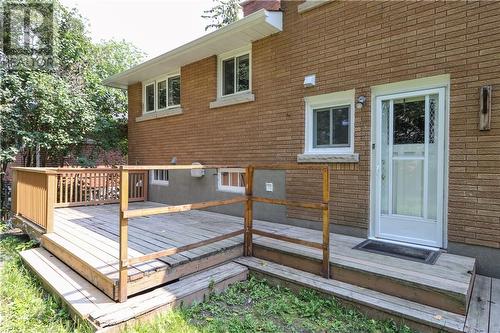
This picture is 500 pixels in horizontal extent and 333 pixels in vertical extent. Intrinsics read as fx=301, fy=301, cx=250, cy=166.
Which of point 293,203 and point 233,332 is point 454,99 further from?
point 233,332

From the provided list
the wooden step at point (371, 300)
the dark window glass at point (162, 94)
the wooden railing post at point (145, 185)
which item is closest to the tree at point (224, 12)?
the dark window glass at point (162, 94)

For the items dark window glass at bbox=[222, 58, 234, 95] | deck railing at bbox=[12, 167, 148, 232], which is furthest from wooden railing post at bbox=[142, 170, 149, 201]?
dark window glass at bbox=[222, 58, 234, 95]

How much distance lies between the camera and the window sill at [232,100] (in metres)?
5.85

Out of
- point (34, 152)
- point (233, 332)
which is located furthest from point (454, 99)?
point (34, 152)

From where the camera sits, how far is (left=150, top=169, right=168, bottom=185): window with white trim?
7938 millimetres

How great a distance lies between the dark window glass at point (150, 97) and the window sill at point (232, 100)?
111 inches

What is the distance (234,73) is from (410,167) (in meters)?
3.95

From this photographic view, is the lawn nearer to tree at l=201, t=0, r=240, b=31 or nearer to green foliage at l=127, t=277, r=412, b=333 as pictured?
green foliage at l=127, t=277, r=412, b=333

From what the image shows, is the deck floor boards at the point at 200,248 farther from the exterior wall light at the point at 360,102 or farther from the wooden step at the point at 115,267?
the exterior wall light at the point at 360,102

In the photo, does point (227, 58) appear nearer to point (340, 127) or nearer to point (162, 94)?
point (162, 94)

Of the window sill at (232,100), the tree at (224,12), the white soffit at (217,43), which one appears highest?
the tree at (224,12)

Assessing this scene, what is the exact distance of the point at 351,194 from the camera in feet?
14.9

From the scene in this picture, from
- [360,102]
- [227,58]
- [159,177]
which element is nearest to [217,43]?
[227,58]

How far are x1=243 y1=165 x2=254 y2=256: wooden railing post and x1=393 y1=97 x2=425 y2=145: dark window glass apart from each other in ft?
6.94
